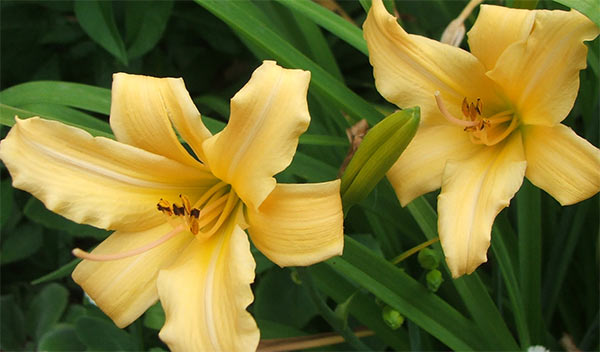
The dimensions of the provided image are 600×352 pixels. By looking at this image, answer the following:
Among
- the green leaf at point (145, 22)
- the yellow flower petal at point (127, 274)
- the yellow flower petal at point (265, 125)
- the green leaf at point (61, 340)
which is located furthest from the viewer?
the green leaf at point (145, 22)

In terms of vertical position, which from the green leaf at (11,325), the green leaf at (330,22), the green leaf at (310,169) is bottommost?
the green leaf at (11,325)

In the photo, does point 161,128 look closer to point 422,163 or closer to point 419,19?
point 422,163

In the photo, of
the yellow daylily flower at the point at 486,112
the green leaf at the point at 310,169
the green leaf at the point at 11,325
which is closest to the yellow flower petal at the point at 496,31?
the yellow daylily flower at the point at 486,112

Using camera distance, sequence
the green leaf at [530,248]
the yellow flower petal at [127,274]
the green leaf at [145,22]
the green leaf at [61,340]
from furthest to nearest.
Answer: the green leaf at [145,22] < the green leaf at [61,340] < the green leaf at [530,248] < the yellow flower petal at [127,274]

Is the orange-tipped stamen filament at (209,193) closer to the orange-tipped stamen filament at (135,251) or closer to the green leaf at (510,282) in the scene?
the orange-tipped stamen filament at (135,251)

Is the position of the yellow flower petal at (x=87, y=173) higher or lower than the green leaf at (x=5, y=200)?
higher

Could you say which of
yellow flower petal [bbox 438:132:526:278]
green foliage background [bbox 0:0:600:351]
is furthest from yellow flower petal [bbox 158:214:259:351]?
yellow flower petal [bbox 438:132:526:278]

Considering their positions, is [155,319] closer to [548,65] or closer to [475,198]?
[475,198]
